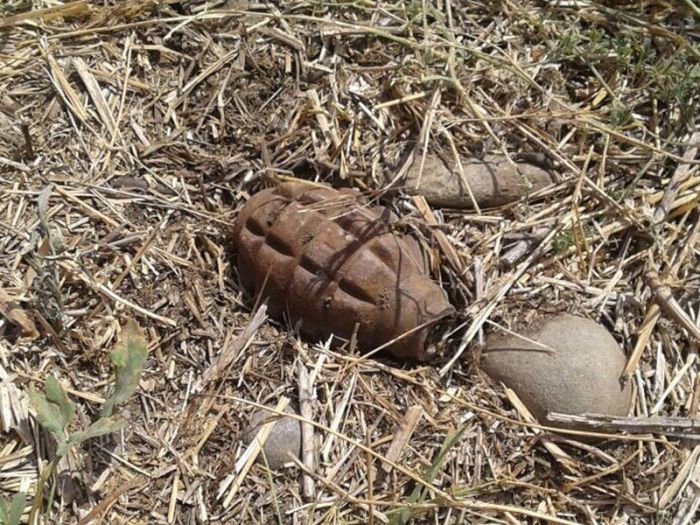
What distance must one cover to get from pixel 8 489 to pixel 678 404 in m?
2.37

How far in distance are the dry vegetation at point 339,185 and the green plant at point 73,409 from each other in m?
0.21

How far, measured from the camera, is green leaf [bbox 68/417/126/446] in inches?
105

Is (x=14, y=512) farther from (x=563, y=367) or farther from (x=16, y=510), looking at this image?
(x=563, y=367)

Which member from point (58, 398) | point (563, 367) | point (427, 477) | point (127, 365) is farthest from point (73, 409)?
point (563, 367)

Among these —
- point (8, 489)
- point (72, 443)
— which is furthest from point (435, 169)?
point (8, 489)

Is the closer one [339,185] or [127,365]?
[127,365]

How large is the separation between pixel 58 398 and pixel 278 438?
0.76 meters

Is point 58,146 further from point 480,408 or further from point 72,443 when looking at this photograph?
point 480,408

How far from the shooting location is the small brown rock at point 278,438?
301 centimetres

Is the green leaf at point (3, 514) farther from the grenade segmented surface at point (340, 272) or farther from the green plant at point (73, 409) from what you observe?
the grenade segmented surface at point (340, 272)

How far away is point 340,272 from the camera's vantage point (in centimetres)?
312

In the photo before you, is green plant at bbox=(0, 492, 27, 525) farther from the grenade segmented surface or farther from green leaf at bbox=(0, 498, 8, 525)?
the grenade segmented surface

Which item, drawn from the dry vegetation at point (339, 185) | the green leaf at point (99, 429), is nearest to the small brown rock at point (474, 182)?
the dry vegetation at point (339, 185)

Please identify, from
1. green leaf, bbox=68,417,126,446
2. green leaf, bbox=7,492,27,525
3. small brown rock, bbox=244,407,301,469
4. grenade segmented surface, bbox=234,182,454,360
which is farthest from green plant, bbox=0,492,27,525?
grenade segmented surface, bbox=234,182,454,360
